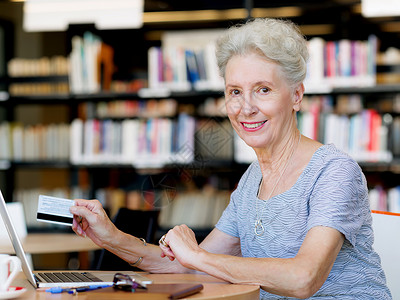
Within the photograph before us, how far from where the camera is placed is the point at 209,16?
5.24 meters

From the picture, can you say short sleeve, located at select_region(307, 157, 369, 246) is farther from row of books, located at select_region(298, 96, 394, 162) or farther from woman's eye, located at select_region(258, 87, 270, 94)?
row of books, located at select_region(298, 96, 394, 162)

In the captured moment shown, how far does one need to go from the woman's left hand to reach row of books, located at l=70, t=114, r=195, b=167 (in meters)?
2.56

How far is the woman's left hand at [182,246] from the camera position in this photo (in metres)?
1.38

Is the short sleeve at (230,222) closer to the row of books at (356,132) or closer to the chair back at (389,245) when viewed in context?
the chair back at (389,245)

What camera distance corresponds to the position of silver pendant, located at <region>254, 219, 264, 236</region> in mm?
1585

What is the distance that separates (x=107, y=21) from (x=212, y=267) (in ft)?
12.7

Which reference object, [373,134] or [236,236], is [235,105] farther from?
[373,134]

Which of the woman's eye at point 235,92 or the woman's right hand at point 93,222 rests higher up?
the woman's eye at point 235,92

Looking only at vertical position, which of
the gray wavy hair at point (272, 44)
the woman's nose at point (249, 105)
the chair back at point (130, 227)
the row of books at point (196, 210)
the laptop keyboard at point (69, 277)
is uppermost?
the gray wavy hair at point (272, 44)

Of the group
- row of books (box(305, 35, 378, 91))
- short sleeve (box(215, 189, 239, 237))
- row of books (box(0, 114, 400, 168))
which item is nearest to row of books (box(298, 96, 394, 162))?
row of books (box(0, 114, 400, 168))

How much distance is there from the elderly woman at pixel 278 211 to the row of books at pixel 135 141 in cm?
230

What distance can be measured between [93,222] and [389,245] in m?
0.97

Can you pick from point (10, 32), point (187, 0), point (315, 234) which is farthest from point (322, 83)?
point (10, 32)

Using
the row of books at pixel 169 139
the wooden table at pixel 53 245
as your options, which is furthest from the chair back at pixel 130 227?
the row of books at pixel 169 139
